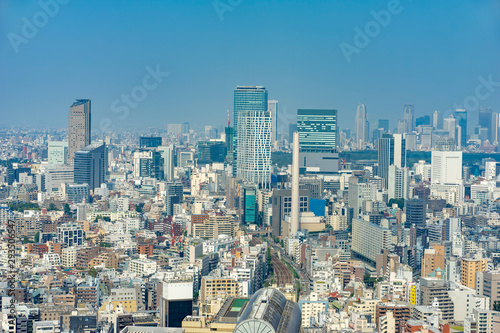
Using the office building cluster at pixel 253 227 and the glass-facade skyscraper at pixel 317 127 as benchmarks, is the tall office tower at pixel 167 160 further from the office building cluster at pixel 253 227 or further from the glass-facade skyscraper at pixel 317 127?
the glass-facade skyscraper at pixel 317 127

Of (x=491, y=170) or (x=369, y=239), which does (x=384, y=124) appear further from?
(x=369, y=239)

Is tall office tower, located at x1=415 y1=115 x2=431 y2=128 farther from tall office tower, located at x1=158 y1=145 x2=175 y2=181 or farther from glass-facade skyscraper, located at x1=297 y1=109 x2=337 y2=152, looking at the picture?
tall office tower, located at x1=158 y1=145 x2=175 y2=181

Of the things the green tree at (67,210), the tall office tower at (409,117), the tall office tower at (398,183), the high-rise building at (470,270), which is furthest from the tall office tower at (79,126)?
the high-rise building at (470,270)

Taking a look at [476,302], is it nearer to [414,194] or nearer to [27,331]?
[27,331]

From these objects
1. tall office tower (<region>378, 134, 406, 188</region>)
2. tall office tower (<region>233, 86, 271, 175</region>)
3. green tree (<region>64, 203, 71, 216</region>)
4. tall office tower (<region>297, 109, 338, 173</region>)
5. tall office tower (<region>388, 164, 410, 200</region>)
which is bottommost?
green tree (<region>64, 203, 71, 216</region>)

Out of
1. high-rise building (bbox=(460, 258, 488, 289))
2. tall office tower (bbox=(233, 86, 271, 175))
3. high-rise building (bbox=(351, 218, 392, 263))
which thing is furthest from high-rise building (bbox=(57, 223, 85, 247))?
tall office tower (bbox=(233, 86, 271, 175))

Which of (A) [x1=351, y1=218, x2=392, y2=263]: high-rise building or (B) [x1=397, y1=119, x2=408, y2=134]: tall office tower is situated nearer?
(A) [x1=351, y1=218, x2=392, y2=263]: high-rise building
